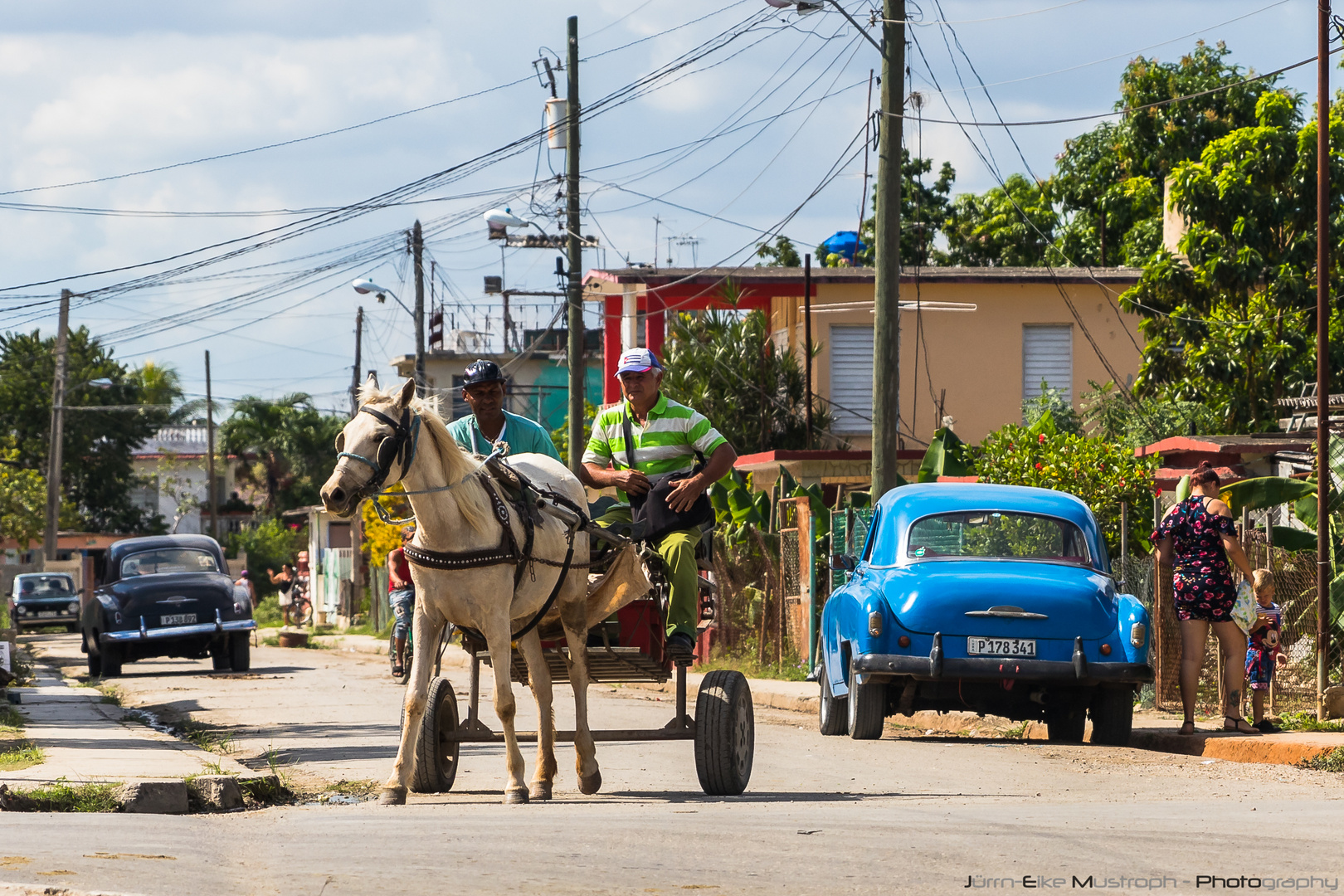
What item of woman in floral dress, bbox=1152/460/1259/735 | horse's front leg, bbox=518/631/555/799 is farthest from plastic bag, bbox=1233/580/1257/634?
horse's front leg, bbox=518/631/555/799

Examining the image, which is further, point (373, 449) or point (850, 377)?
point (850, 377)

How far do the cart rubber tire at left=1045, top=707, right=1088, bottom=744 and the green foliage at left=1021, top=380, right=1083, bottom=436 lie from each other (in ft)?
48.3

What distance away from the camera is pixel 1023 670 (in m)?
12.5

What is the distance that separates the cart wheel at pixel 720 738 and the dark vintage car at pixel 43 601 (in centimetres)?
4648

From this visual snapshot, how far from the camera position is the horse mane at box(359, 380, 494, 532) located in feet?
28.0

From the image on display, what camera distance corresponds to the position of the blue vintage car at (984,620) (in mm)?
12562

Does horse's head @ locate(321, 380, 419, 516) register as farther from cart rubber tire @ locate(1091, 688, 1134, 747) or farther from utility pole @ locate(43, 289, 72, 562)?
utility pole @ locate(43, 289, 72, 562)

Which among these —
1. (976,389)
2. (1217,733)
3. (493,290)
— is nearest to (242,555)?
(493,290)

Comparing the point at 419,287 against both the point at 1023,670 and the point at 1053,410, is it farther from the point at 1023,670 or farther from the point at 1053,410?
the point at 1023,670

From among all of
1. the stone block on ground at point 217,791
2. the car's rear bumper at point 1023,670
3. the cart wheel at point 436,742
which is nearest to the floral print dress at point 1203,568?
the car's rear bumper at point 1023,670

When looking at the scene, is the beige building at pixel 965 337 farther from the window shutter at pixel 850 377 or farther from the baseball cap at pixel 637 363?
the baseball cap at pixel 637 363

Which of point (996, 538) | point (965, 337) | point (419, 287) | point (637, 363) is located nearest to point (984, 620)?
point (996, 538)

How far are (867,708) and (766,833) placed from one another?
617 centimetres

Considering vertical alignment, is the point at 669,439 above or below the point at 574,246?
below
